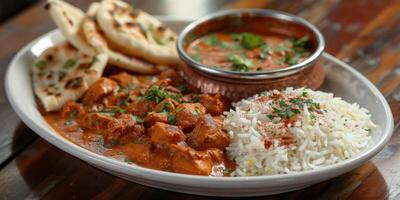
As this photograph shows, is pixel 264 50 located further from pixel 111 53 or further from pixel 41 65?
pixel 41 65

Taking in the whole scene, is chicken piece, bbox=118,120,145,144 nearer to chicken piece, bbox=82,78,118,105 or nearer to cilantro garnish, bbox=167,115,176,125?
cilantro garnish, bbox=167,115,176,125

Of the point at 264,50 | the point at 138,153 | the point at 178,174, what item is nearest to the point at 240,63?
the point at 264,50

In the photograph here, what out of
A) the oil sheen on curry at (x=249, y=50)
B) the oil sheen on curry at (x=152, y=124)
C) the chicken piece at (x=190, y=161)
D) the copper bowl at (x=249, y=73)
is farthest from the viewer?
the oil sheen on curry at (x=249, y=50)

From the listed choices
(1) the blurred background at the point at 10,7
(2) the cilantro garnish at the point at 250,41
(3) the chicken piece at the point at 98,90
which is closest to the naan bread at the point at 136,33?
(3) the chicken piece at the point at 98,90

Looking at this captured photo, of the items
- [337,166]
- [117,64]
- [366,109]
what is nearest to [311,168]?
[337,166]

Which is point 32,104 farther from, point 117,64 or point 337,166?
point 337,166

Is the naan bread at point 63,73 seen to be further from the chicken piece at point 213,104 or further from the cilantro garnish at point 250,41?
the cilantro garnish at point 250,41
